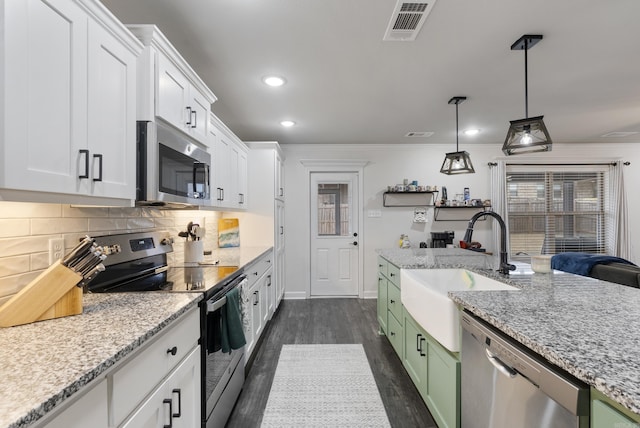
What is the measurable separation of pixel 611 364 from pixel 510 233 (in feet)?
15.4

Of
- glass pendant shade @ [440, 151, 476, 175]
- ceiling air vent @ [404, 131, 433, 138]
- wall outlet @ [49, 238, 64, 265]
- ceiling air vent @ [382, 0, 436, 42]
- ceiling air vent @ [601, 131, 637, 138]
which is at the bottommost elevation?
wall outlet @ [49, 238, 64, 265]

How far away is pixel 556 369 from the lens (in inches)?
34.3

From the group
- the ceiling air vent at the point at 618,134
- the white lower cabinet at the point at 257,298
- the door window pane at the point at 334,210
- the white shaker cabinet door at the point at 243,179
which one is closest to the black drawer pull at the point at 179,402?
the white lower cabinet at the point at 257,298

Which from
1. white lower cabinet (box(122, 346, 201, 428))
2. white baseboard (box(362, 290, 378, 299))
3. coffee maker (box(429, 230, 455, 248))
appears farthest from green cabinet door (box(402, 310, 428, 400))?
coffee maker (box(429, 230, 455, 248))

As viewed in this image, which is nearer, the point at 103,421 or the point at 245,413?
the point at 103,421

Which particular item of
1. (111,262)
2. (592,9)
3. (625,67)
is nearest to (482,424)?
(111,262)

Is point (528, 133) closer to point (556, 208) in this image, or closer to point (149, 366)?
point (149, 366)

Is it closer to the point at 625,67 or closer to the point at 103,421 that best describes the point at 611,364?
the point at 103,421

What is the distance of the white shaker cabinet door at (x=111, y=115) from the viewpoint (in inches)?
46.3

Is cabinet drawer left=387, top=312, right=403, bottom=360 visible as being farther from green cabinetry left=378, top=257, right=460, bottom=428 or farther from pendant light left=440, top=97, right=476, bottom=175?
pendant light left=440, top=97, right=476, bottom=175

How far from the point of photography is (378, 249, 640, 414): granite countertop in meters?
0.72

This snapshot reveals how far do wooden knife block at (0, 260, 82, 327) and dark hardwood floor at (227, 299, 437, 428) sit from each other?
1286mm

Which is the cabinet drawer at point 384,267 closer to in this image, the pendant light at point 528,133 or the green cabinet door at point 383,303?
the green cabinet door at point 383,303

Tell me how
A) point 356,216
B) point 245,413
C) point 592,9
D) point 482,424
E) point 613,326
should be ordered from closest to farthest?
point 613,326 → point 482,424 → point 592,9 → point 245,413 → point 356,216
